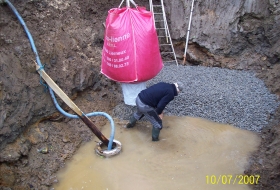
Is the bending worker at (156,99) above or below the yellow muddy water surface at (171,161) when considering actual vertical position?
above

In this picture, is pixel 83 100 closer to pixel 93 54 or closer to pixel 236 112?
pixel 93 54

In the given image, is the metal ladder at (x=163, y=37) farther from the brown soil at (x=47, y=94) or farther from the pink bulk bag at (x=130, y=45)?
the pink bulk bag at (x=130, y=45)

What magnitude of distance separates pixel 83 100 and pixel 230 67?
12.6ft

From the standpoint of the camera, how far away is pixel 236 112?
4.26 meters

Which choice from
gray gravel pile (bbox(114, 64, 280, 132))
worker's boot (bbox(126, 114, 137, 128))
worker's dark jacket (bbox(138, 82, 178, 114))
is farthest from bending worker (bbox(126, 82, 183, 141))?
gray gravel pile (bbox(114, 64, 280, 132))

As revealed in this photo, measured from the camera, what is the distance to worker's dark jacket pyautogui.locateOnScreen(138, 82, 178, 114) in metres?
3.49

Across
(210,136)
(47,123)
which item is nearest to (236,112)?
(210,136)

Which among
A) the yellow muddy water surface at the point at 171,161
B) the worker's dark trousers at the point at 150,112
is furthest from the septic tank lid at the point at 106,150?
the worker's dark trousers at the point at 150,112

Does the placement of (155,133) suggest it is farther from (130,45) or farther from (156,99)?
(130,45)

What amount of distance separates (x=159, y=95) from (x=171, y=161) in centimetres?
96

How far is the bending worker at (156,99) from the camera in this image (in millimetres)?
3506
